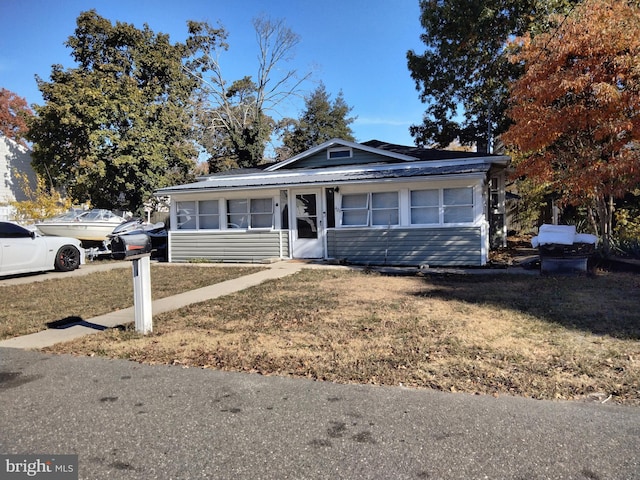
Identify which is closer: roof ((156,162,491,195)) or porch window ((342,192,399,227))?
roof ((156,162,491,195))

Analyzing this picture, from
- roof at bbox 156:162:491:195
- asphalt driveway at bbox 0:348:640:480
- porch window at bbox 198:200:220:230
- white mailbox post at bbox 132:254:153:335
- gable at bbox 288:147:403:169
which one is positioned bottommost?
asphalt driveway at bbox 0:348:640:480

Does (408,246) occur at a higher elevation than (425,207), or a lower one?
lower

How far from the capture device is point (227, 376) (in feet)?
14.9

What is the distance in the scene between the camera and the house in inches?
524

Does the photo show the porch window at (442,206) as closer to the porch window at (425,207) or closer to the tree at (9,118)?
the porch window at (425,207)

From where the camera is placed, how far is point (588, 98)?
35.4ft

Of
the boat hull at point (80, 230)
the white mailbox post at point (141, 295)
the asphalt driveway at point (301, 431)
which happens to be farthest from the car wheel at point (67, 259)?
the asphalt driveway at point (301, 431)

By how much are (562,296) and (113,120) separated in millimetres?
24444

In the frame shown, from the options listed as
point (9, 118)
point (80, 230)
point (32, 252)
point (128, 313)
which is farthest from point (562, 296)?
point (9, 118)

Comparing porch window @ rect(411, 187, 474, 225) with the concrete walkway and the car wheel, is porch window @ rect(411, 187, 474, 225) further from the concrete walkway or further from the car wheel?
the car wheel

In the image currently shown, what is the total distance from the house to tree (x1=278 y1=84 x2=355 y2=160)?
66.9ft

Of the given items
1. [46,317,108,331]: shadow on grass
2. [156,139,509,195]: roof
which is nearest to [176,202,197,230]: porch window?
→ [156,139,509,195]: roof

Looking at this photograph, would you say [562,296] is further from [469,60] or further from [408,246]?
[469,60]

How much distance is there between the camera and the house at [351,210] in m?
13.3
